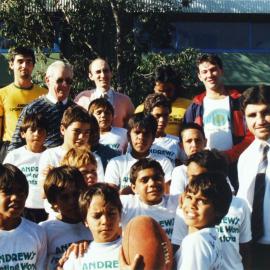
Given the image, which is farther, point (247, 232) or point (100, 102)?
point (100, 102)

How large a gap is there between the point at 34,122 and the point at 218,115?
1.75 metres

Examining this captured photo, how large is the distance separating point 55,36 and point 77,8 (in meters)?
1.37

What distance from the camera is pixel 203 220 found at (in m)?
3.86

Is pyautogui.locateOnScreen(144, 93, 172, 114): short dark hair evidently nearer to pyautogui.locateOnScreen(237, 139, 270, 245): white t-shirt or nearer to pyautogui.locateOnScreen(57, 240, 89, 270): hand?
pyautogui.locateOnScreen(237, 139, 270, 245): white t-shirt

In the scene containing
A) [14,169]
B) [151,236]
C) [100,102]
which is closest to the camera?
[151,236]

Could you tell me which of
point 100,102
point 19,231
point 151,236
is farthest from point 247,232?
point 100,102

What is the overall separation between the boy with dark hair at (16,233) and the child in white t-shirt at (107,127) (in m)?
1.89

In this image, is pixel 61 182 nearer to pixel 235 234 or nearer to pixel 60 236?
pixel 60 236

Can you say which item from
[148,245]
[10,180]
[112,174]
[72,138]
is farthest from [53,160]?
[148,245]

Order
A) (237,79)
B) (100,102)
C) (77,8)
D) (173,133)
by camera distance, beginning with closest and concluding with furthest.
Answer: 1. (100,102)
2. (173,133)
3. (77,8)
4. (237,79)

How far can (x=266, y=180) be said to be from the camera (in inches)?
169

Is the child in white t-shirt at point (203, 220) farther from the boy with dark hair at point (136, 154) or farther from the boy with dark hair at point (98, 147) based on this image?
the boy with dark hair at point (98, 147)

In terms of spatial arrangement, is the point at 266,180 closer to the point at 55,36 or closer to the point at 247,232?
the point at 247,232

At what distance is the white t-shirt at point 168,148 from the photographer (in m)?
6.07
